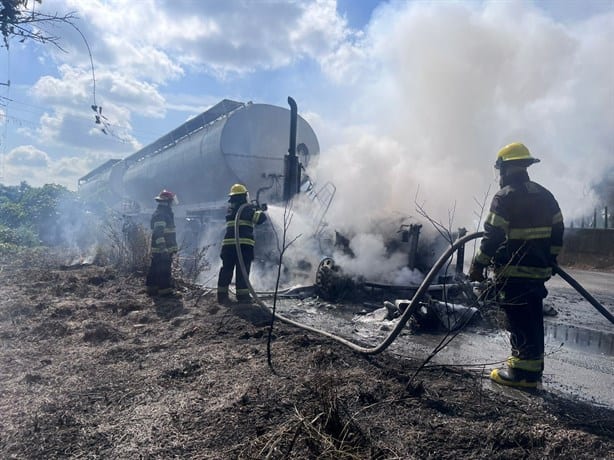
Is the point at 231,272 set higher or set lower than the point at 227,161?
lower

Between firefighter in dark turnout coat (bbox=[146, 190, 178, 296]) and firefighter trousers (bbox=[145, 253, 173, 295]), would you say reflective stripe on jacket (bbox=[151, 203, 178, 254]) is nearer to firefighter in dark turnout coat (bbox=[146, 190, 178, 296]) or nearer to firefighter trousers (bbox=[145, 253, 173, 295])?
firefighter in dark turnout coat (bbox=[146, 190, 178, 296])

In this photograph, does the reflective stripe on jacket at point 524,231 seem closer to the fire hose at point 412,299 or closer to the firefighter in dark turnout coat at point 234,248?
the fire hose at point 412,299

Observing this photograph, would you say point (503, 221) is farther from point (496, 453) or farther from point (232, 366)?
point (232, 366)

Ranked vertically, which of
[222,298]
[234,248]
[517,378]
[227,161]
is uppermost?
[227,161]

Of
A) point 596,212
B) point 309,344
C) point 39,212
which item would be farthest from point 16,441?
point 39,212

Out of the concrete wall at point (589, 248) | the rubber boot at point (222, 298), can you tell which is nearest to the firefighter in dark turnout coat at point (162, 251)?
the rubber boot at point (222, 298)

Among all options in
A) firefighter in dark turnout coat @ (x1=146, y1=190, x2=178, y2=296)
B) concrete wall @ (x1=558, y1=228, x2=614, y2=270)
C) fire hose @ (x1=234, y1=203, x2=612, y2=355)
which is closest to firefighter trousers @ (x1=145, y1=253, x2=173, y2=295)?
firefighter in dark turnout coat @ (x1=146, y1=190, x2=178, y2=296)

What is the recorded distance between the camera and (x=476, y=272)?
3660 millimetres

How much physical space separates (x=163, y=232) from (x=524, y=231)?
5525 mm

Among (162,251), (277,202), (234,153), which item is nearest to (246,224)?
(162,251)

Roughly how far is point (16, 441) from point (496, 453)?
257 centimetres

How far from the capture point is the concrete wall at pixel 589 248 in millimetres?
15359

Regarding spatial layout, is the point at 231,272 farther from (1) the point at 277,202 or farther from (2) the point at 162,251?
(1) the point at 277,202

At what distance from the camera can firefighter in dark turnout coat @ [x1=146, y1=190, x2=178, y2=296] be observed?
708 cm
